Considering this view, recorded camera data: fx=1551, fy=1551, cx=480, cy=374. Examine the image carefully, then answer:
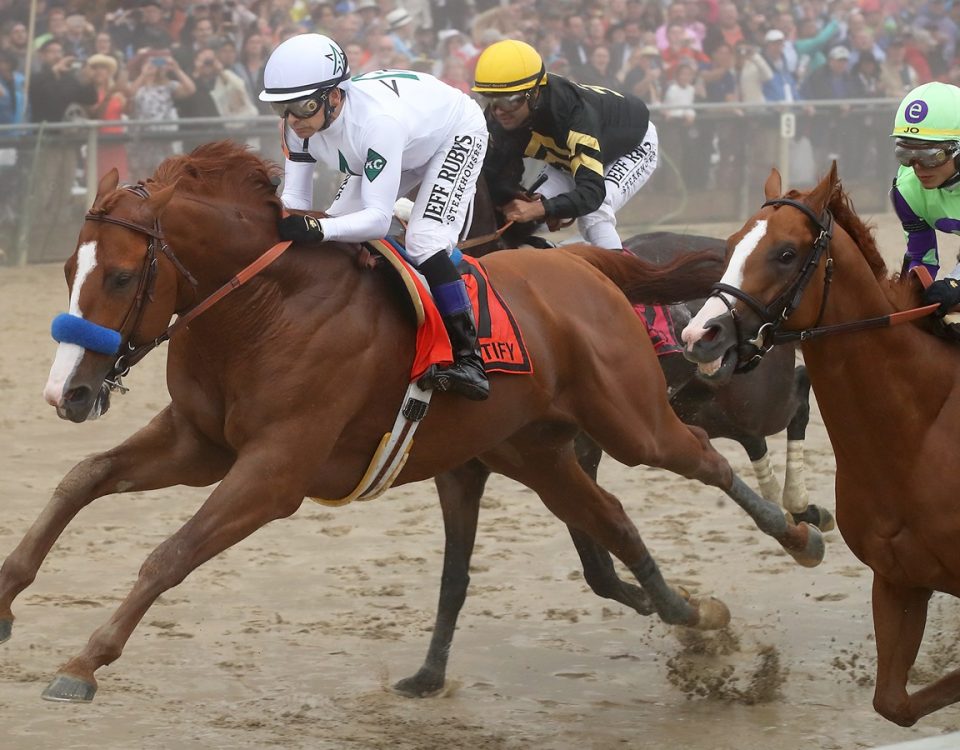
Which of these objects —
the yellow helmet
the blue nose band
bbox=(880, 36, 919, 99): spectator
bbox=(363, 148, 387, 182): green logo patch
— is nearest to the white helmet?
bbox=(363, 148, 387, 182): green logo patch

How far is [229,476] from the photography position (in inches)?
178

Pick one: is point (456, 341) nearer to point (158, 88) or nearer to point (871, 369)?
point (871, 369)

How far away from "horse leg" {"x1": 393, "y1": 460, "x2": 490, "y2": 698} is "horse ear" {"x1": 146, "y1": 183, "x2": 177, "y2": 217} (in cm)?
159

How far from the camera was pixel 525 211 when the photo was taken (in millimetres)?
6188

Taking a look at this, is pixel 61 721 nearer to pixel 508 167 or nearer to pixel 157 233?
pixel 157 233

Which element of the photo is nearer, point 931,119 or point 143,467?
point 931,119

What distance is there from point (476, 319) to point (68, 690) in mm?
1798

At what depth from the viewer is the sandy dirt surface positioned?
16.7ft

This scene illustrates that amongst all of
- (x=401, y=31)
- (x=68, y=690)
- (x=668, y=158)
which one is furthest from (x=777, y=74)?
(x=68, y=690)

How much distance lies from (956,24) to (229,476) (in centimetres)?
1421

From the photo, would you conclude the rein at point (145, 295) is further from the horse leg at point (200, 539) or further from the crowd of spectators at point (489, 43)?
the crowd of spectators at point (489, 43)

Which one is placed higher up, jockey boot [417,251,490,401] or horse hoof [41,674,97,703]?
jockey boot [417,251,490,401]

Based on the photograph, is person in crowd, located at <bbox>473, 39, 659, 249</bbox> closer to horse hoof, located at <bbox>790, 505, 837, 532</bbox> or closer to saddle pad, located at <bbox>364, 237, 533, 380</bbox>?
saddle pad, located at <bbox>364, 237, 533, 380</bbox>

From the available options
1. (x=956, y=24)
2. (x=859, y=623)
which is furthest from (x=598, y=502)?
(x=956, y=24)
